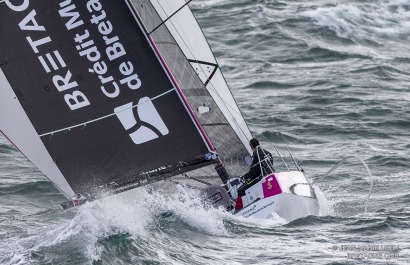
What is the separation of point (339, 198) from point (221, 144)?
92.5 inches

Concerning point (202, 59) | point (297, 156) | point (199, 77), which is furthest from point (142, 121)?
point (297, 156)

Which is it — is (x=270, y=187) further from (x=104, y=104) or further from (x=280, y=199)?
(x=104, y=104)

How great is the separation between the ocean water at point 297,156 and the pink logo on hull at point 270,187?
48cm

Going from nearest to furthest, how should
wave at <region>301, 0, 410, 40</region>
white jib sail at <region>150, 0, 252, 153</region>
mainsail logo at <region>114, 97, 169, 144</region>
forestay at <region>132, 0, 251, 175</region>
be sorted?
mainsail logo at <region>114, 97, 169, 144</region>
forestay at <region>132, 0, 251, 175</region>
white jib sail at <region>150, 0, 252, 153</region>
wave at <region>301, 0, 410, 40</region>

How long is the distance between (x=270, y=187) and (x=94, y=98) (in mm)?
2775

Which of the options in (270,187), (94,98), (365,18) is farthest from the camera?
(365,18)

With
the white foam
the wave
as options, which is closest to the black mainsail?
the white foam

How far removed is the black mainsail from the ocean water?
2.40 ft

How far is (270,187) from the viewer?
43.6 feet

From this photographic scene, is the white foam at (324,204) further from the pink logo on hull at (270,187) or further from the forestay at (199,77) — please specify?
the forestay at (199,77)

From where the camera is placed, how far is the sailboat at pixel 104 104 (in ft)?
40.9

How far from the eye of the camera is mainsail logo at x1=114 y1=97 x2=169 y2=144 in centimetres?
1273

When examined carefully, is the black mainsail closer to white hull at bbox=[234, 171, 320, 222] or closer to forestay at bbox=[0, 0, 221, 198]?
forestay at bbox=[0, 0, 221, 198]

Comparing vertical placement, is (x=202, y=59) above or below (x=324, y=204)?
above
